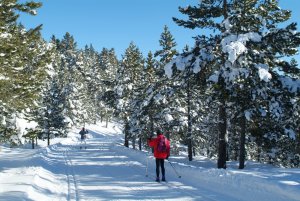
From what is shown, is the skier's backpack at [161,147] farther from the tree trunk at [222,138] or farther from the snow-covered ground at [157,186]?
the tree trunk at [222,138]

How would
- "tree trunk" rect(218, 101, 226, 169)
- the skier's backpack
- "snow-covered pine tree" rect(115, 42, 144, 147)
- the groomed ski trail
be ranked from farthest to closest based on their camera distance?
1. "snow-covered pine tree" rect(115, 42, 144, 147)
2. "tree trunk" rect(218, 101, 226, 169)
3. the skier's backpack
4. the groomed ski trail

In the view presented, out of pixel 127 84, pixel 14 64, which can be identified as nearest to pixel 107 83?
pixel 127 84

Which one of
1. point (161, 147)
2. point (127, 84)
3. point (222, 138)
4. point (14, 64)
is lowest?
point (161, 147)

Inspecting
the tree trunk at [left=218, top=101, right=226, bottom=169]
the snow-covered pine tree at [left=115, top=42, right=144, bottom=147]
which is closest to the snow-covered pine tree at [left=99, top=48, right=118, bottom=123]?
the snow-covered pine tree at [left=115, top=42, right=144, bottom=147]

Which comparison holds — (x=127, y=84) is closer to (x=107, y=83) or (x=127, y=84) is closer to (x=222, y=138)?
(x=107, y=83)

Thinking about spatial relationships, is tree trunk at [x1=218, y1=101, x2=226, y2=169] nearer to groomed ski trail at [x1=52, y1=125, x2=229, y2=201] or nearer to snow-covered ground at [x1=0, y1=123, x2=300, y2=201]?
groomed ski trail at [x1=52, y1=125, x2=229, y2=201]

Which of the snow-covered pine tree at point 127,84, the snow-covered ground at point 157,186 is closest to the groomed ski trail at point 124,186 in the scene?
the snow-covered ground at point 157,186

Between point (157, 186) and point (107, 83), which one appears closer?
point (157, 186)

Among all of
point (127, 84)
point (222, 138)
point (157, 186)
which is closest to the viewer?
point (157, 186)

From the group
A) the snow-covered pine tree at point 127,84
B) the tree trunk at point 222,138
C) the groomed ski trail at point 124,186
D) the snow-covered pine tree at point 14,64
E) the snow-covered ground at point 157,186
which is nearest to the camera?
the snow-covered ground at point 157,186

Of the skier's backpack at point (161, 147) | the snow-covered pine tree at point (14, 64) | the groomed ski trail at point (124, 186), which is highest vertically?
the snow-covered pine tree at point (14, 64)

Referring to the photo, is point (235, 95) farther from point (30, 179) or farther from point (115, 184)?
point (30, 179)

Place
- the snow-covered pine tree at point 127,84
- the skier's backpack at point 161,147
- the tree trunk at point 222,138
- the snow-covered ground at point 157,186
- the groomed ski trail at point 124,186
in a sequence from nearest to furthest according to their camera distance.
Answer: the snow-covered ground at point 157,186 → the groomed ski trail at point 124,186 → the skier's backpack at point 161,147 → the tree trunk at point 222,138 → the snow-covered pine tree at point 127,84

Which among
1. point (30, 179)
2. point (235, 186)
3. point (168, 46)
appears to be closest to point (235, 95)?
point (235, 186)
